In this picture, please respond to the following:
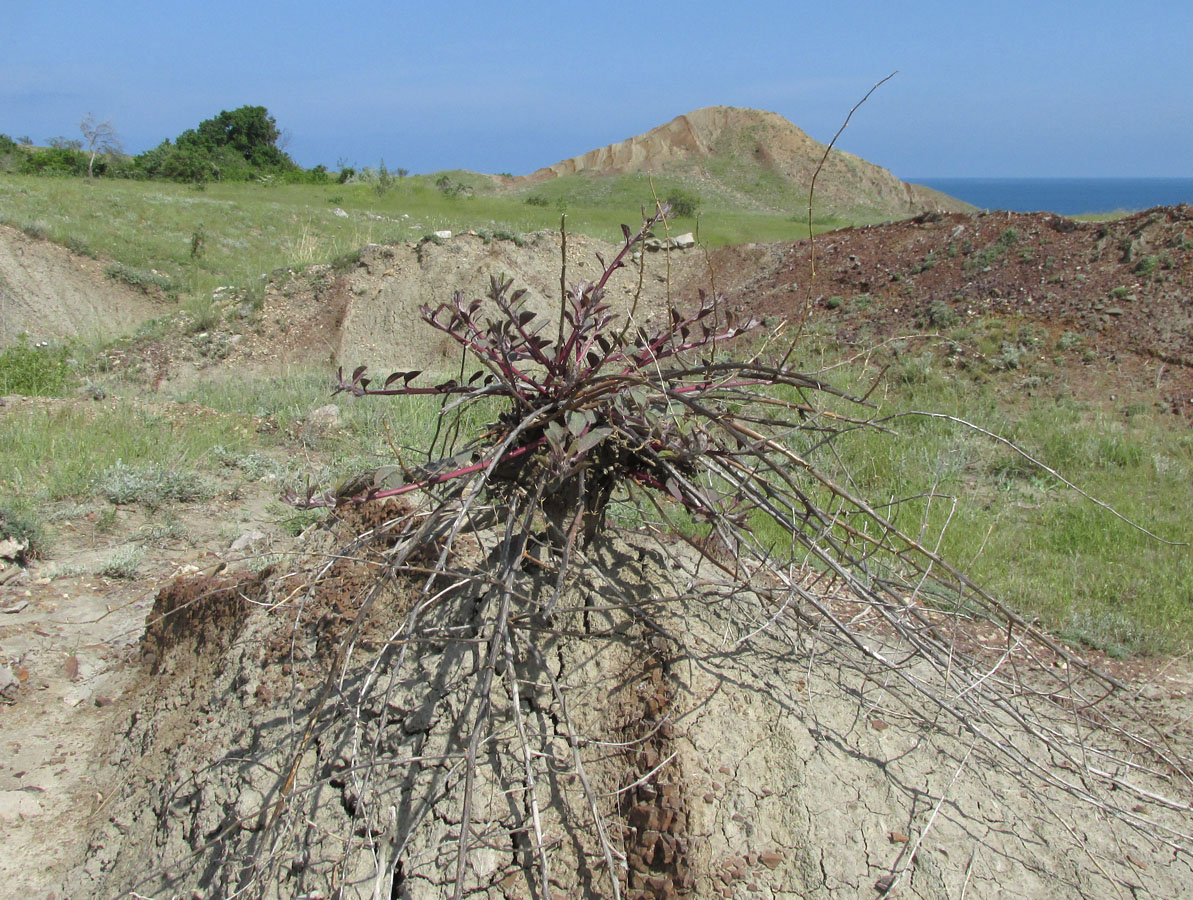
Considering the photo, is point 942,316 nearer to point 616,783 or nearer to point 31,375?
point 616,783

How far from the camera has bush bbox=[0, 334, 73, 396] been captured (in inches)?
326

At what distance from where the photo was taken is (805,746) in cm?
181

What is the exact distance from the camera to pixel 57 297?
50.0ft

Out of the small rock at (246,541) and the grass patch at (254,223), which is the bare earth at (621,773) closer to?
the small rock at (246,541)

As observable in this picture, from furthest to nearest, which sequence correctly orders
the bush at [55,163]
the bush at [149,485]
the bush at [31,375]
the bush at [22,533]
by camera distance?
the bush at [55,163] → the bush at [31,375] → the bush at [149,485] → the bush at [22,533]

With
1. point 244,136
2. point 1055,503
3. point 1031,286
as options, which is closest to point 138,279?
point 1031,286

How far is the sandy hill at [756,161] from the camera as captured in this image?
3675 centimetres

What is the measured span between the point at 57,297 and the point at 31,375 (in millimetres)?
8030

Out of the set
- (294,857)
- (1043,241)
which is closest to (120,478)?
(294,857)

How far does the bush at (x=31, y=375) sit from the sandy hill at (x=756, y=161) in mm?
29927

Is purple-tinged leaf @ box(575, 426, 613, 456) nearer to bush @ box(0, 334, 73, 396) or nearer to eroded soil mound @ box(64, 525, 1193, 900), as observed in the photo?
eroded soil mound @ box(64, 525, 1193, 900)

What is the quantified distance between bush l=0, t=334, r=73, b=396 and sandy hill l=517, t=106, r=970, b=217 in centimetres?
2993

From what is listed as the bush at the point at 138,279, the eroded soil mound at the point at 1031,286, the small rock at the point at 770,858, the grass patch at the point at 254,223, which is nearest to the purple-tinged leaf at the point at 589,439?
the small rock at the point at 770,858

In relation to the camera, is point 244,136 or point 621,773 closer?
point 621,773
